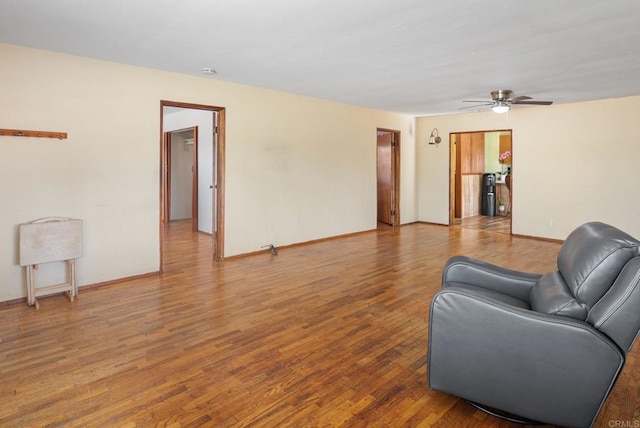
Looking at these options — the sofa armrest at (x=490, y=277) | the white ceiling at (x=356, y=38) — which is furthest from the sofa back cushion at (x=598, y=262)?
the white ceiling at (x=356, y=38)

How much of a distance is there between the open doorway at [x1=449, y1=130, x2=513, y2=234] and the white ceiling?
13.3 ft

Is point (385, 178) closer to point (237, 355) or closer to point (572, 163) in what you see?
point (572, 163)

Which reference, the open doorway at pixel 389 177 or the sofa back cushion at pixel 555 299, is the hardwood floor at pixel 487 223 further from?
the sofa back cushion at pixel 555 299

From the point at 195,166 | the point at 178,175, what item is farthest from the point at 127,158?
the point at 178,175

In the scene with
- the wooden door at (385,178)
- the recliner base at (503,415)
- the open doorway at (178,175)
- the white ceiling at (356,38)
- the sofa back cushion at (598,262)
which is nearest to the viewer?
the sofa back cushion at (598,262)

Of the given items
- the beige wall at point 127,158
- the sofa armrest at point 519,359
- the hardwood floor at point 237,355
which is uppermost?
the beige wall at point 127,158

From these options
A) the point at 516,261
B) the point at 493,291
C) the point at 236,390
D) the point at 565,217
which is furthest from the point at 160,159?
the point at 565,217

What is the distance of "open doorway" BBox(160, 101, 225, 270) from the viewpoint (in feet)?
16.8

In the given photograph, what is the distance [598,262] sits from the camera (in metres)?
1.83

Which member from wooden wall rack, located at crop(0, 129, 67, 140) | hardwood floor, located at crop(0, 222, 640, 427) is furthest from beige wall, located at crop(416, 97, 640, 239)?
wooden wall rack, located at crop(0, 129, 67, 140)

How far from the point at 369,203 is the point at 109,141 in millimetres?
4694

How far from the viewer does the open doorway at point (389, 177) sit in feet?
26.7

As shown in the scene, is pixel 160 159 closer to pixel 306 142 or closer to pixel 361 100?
pixel 306 142

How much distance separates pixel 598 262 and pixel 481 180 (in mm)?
8560
